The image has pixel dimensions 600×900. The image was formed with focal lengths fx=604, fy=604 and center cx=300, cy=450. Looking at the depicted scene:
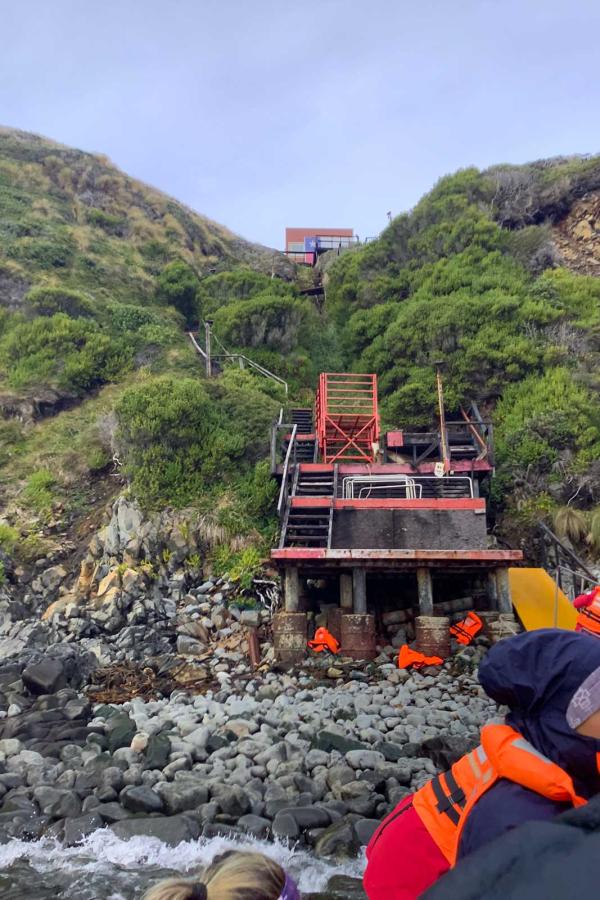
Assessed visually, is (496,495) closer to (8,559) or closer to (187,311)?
(8,559)

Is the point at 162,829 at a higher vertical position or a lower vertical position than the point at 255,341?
lower

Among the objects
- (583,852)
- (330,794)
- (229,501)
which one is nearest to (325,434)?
(229,501)

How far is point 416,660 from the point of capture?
31.6 feet

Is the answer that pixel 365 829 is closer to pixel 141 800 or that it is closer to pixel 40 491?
pixel 141 800

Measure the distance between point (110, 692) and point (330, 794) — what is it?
4560 millimetres

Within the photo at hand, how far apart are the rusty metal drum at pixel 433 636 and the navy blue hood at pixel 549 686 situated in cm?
820

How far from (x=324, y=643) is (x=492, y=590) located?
324 centimetres

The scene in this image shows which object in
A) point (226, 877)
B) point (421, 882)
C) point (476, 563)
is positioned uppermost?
point (226, 877)

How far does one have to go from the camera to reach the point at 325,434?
16.0 meters

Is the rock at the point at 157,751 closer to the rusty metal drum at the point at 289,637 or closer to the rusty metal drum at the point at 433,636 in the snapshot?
the rusty metal drum at the point at 289,637

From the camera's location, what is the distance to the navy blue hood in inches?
71.0

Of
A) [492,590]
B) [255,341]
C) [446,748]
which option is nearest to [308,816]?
[446,748]

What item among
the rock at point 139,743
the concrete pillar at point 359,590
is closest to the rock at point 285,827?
the rock at point 139,743

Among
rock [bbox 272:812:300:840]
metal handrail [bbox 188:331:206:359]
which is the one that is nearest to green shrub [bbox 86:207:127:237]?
metal handrail [bbox 188:331:206:359]
